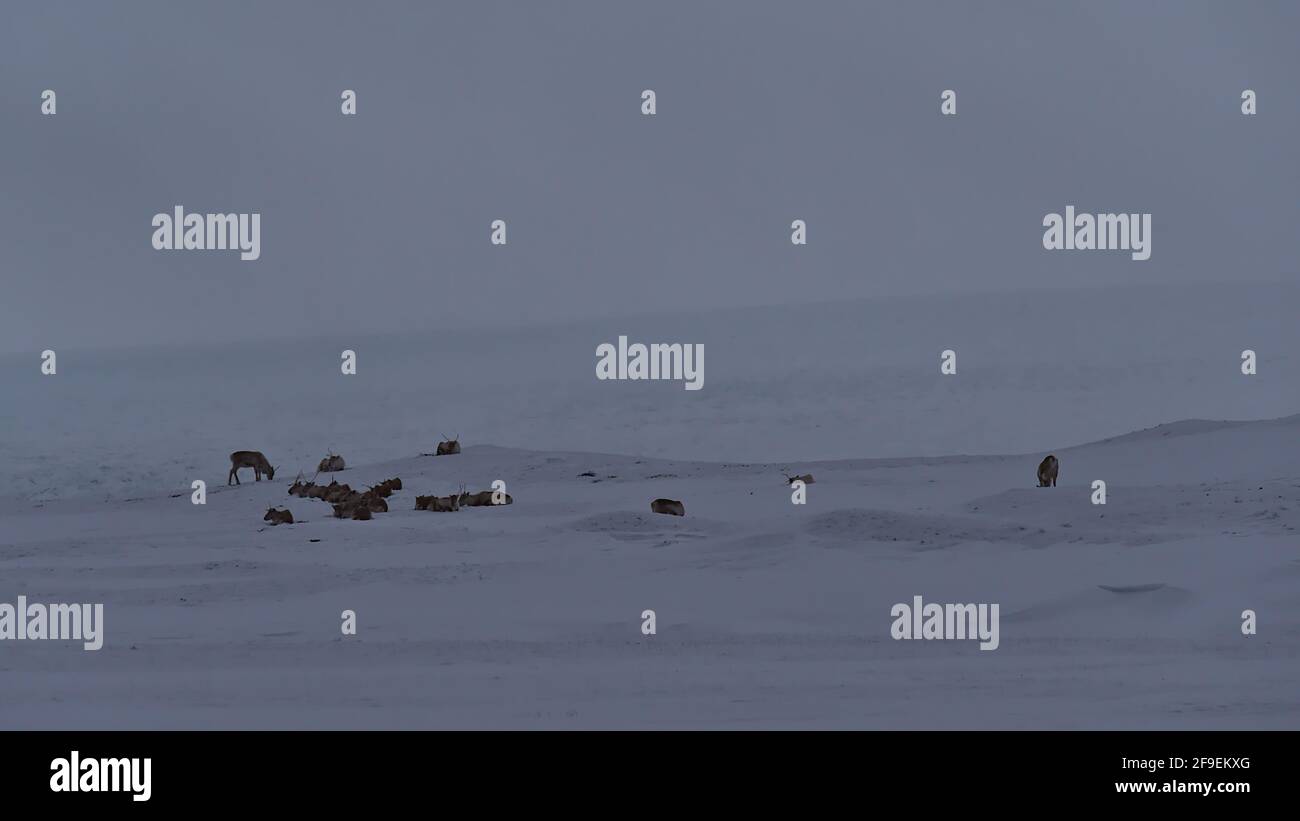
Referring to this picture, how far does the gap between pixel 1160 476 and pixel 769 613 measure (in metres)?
5.06

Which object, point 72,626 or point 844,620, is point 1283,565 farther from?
point 72,626

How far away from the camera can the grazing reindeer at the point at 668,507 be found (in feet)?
40.7

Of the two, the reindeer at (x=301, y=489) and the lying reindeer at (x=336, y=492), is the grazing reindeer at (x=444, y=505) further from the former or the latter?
the reindeer at (x=301, y=489)

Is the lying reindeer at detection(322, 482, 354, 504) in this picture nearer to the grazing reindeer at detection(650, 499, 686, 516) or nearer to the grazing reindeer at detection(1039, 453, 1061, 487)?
the grazing reindeer at detection(650, 499, 686, 516)

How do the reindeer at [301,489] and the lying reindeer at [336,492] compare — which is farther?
the reindeer at [301,489]

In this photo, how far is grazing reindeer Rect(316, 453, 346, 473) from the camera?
1563 cm

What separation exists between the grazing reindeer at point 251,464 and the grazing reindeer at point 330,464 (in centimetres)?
48

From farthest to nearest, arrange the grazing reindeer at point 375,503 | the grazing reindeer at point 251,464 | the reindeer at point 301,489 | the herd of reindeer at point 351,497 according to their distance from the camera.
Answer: the grazing reindeer at point 251,464 → the reindeer at point 301,489 → the grazing reindeer at point 375,503 → the herd of reindeer at point 351,497

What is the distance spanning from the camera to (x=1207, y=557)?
10609 mm

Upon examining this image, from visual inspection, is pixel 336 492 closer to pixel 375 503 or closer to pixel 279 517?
pixel 375 503

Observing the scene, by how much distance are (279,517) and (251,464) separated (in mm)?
2650

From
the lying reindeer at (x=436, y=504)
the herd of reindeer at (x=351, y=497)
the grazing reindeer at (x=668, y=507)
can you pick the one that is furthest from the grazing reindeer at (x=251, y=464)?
the grazing reindeer at (x=668, y=507)

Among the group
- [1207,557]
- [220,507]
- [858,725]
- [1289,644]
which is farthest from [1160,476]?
[220,507]

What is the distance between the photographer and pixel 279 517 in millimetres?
12719
